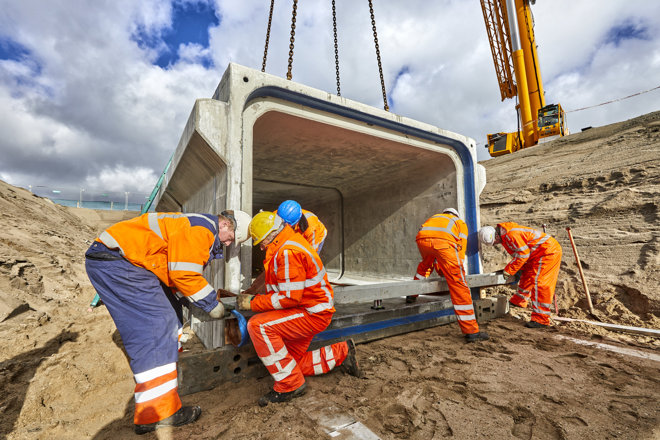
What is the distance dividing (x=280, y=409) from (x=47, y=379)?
233 cm

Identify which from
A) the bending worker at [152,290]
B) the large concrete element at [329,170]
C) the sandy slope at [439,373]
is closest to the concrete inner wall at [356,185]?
the large concrete element at [329,170]

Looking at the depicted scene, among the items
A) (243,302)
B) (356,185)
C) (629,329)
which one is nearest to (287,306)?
(243,302)

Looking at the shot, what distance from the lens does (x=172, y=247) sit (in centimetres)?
220

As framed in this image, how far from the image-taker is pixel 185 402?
2418 millimetres

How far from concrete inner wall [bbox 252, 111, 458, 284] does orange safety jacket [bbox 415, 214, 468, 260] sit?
1171mm

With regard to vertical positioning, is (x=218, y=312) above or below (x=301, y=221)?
below

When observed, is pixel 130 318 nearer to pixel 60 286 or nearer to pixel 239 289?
pixel 239 289

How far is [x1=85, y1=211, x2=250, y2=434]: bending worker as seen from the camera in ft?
6.82

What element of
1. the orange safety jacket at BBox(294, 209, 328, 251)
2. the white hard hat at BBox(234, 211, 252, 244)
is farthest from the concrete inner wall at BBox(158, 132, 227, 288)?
the orange safety jacket at BBox(294, 209, 328, 251)

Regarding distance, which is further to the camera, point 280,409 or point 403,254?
point 403,254

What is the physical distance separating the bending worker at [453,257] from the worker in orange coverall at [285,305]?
1.93 m

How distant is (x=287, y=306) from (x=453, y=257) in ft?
7.71

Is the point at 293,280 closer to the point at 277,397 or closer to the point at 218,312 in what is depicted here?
the point at 218,312

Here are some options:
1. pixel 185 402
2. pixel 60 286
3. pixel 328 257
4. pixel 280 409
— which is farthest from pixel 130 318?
pixel 328 257
